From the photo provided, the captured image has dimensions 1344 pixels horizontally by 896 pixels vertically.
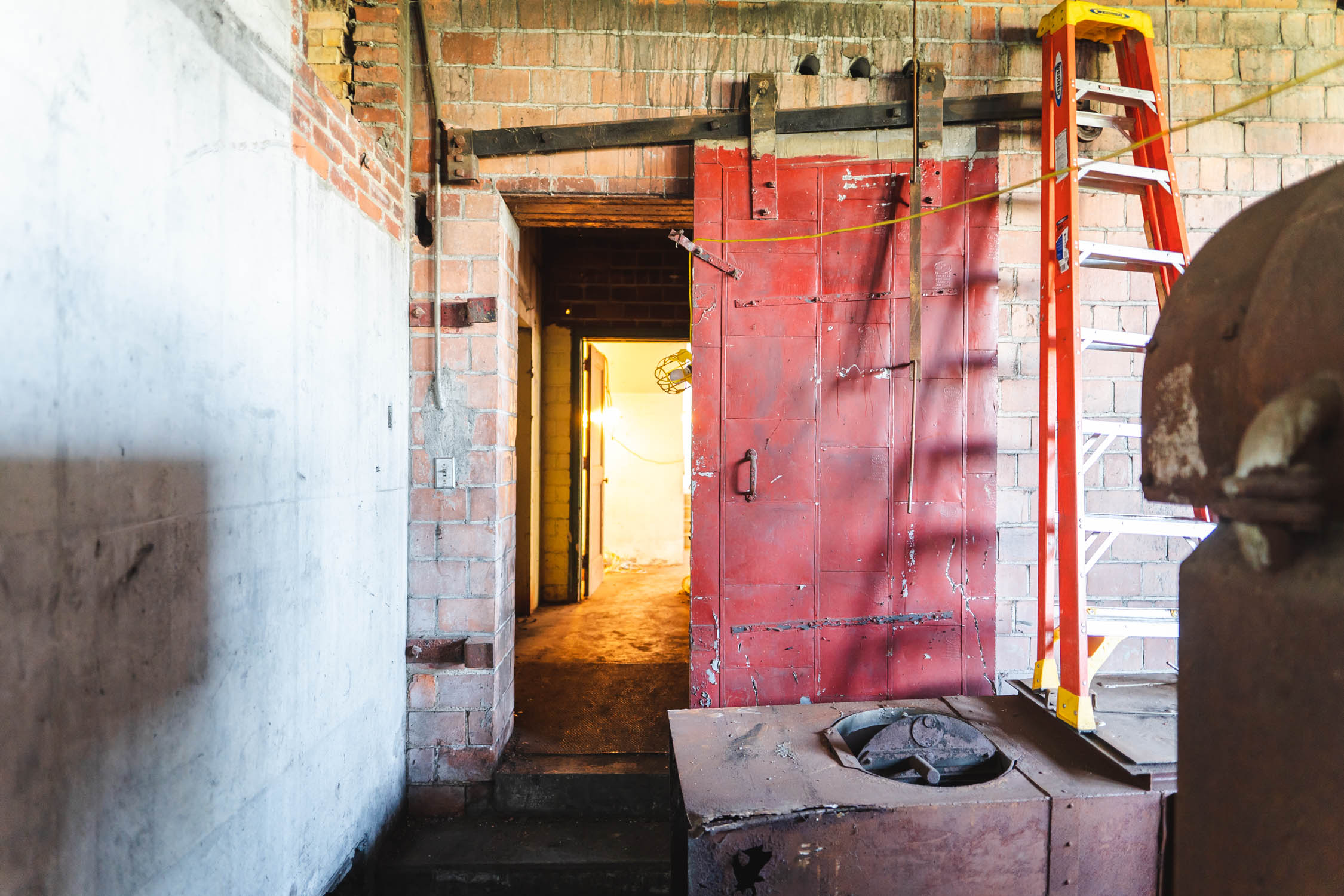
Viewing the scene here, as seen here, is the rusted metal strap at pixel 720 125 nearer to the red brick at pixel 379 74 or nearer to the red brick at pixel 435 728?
the red brick at pixel 379 74

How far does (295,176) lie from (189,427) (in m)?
0.82

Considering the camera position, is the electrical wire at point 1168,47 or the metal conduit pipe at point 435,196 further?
the metal conduit pipe at point 435,196

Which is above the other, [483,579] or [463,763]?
[483,579]

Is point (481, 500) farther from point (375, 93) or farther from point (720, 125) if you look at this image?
point (720, 125)

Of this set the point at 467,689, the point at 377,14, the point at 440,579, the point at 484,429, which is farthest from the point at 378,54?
the point at 467,689

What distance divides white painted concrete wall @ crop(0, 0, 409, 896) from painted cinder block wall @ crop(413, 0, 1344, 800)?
0.96 meters

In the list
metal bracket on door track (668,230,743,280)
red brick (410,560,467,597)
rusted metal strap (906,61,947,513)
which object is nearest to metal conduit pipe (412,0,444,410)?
red brick (410,560,467,597)

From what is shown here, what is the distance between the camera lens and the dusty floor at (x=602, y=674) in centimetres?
293

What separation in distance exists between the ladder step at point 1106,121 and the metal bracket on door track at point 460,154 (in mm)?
2214

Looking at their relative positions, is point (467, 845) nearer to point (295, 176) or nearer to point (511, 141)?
point (295, 176)

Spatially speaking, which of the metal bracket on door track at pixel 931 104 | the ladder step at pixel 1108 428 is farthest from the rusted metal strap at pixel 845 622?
the metal bracket on door track at pixel 931 104

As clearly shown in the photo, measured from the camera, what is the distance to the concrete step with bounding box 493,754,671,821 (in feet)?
8.59

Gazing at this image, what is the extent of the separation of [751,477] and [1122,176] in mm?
1620

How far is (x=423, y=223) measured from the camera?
2623mm
